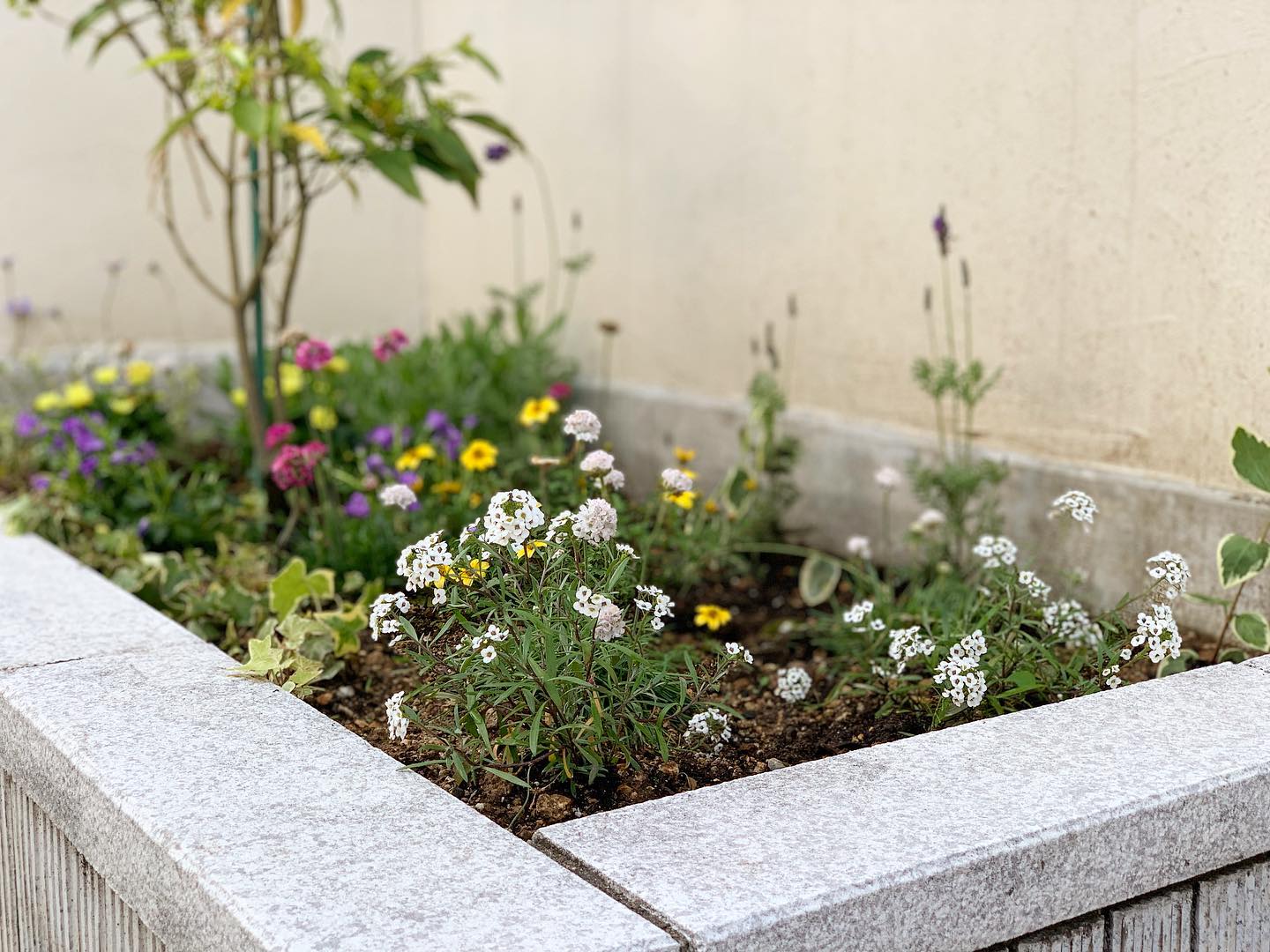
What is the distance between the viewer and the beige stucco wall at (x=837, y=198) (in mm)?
2619

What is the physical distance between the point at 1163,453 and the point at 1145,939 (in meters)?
1.31

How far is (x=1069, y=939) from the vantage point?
157 centimetres

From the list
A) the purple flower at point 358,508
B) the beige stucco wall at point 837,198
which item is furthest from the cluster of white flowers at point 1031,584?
the purple flower at point 358,508

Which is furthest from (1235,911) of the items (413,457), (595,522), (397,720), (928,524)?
(413,457)

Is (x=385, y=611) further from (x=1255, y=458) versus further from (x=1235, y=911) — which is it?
(x=1255, y=458)

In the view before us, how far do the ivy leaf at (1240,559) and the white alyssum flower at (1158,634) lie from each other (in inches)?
6.6

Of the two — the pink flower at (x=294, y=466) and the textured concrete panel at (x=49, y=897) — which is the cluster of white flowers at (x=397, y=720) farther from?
the pink flower at (x=294, y=466)

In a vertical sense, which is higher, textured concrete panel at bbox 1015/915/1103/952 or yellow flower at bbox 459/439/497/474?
yellow flower at bbox 459/439/497/474

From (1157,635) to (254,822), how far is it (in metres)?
1.30

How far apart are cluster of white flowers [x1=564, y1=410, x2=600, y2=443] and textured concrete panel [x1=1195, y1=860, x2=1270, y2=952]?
1.02m

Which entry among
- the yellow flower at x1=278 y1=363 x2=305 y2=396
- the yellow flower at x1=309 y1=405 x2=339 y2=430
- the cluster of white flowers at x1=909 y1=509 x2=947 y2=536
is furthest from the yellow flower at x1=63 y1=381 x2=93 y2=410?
the cluster of white flowers at x1=909 y1=509 x2=947 y2=536

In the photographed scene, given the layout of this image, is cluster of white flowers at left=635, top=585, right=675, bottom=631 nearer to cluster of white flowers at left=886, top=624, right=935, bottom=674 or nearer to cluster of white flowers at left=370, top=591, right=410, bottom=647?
cluster of white flowers at left=370, top=591, right=410, bottom=647

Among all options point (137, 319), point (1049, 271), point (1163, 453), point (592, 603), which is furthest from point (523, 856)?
point (137, 319)

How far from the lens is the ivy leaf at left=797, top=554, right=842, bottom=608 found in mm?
3045
